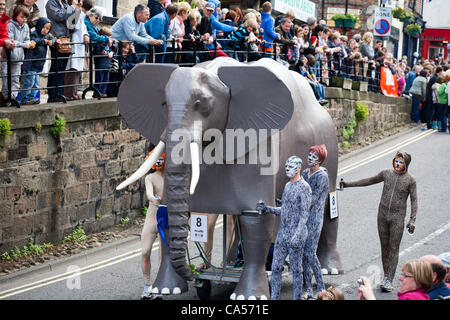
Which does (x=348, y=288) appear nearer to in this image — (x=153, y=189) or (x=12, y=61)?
(x=153, y=189)

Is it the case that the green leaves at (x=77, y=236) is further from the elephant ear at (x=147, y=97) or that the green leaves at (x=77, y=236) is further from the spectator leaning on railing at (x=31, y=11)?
the elephant ear at (x=147, y=97)

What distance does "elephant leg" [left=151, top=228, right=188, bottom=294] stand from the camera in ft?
33.8

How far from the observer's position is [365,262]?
42.0 feet

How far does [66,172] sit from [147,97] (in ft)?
12.6

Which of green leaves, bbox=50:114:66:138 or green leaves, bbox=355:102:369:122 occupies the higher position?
green leaves, bbox=50:114:66:138

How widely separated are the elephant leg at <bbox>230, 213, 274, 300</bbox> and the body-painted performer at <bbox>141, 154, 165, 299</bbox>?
121cm

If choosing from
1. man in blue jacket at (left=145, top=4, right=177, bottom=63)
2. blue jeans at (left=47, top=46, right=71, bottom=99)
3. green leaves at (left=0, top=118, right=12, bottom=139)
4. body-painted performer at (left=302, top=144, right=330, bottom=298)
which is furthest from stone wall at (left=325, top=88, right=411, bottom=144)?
body-painted performer at (left=302, top=144, right=330, bottom=298)

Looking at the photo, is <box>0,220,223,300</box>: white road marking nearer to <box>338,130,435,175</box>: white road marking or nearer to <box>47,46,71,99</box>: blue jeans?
<box>47,46,71,99</box>: blue jeans

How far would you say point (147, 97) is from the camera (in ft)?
34.2

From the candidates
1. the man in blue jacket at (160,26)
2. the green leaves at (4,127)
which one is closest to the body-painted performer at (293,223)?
the green leaves at (4,127)

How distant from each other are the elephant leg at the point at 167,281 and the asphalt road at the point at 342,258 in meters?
0.67

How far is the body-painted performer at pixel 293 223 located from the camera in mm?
9719
